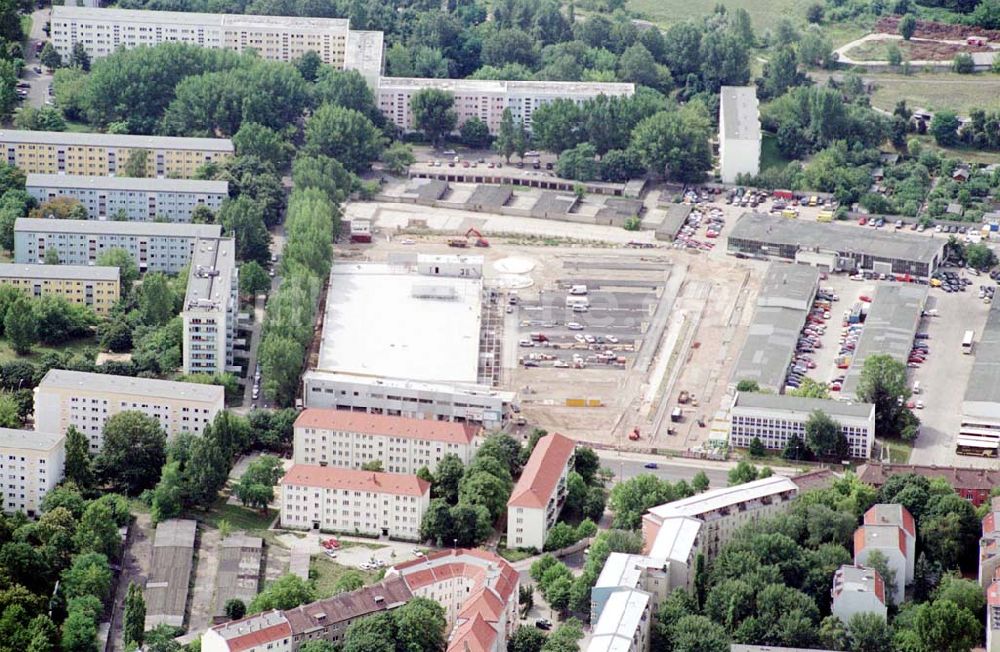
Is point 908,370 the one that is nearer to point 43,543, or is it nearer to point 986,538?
point 986,538

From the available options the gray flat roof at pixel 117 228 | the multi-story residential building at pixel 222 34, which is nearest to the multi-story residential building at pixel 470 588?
the gray flat roof at pixel 117 228

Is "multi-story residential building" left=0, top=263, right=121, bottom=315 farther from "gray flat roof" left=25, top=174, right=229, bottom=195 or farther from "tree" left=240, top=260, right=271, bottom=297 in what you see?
"gray flat roof" left=25, top=174, right=229, bottom=195

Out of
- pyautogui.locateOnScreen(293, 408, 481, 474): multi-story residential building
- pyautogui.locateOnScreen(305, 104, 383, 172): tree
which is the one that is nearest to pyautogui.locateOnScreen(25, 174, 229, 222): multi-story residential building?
pyautogui.locateOnScreen(305, 104, 383, 172): tree

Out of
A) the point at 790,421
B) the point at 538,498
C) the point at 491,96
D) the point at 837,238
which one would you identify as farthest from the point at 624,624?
the point at 491,96

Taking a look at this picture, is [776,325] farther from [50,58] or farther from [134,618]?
[50,58]

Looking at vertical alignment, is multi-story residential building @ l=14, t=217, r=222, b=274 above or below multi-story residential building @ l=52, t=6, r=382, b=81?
below
